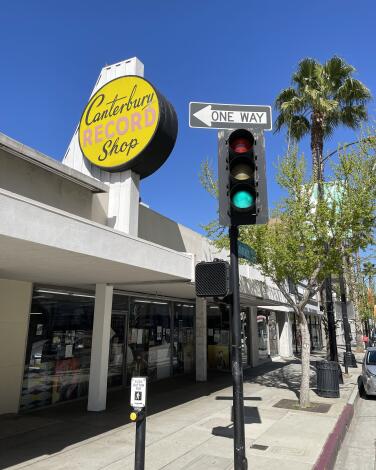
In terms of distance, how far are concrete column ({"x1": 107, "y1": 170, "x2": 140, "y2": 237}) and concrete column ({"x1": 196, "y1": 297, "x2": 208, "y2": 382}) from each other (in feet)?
19.6

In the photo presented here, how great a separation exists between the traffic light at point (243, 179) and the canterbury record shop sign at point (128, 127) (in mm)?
5537

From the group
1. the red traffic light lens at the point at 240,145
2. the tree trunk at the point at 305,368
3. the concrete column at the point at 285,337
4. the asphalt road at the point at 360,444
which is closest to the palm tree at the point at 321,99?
the tree trunk at the point at 305,368

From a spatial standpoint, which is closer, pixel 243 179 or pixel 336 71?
pixel 243 179

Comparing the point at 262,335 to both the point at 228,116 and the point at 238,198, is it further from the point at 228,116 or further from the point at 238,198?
the point at 238,198

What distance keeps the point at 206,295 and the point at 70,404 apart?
8.06m

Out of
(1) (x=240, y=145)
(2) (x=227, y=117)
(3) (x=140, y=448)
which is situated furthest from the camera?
(2) (x=227, y=117)

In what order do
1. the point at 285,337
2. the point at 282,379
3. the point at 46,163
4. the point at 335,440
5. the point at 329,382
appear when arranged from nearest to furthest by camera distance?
the point at 335,440, the point at 46,163, the point at 329,382, the point at 282,379, the point at 285,337

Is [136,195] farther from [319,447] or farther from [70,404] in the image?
[319,447]

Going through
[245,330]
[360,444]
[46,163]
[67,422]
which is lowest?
[360,444]

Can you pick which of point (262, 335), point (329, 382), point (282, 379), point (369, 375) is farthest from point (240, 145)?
point (262, 335)

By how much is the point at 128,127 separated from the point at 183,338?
10001 mm

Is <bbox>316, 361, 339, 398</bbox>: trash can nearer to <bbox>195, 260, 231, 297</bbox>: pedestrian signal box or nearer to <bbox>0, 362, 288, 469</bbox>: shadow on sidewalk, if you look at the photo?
<bbox>0, 362, 288, 469</bbox>: shadow on sidewalk

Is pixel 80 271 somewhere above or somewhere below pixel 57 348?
above

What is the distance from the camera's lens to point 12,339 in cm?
927
